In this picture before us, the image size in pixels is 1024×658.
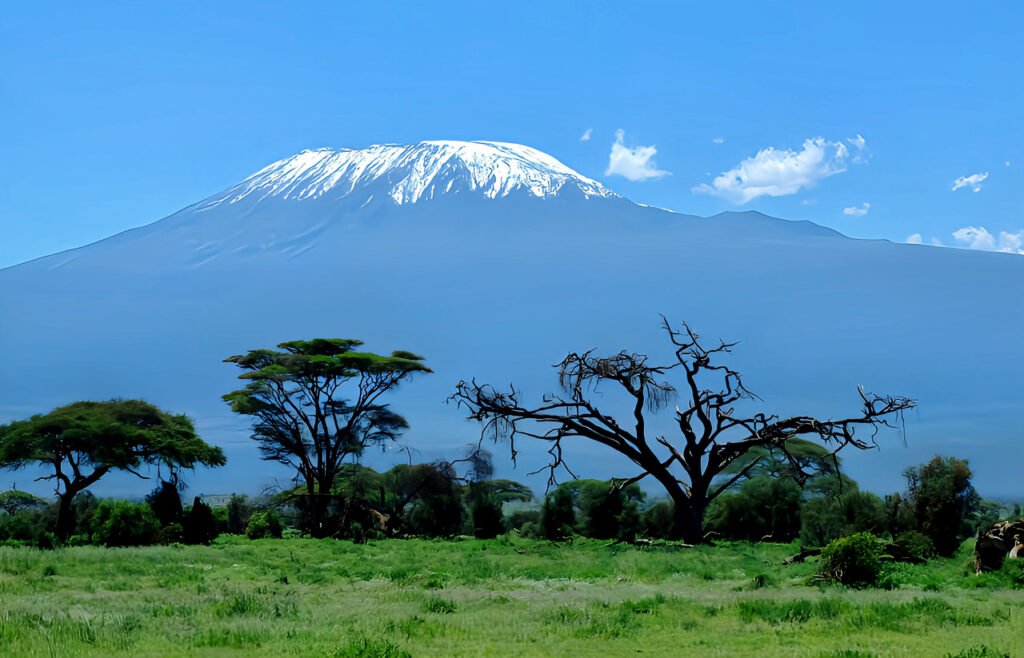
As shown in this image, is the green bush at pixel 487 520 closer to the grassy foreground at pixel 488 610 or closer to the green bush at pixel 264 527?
the green bush at pixel 264 527

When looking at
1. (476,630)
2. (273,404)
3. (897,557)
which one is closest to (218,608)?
(476,630)

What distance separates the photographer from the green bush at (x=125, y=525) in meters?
32.6

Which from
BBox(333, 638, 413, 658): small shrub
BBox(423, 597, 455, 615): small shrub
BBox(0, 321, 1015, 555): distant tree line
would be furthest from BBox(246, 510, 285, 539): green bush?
BBox(333, 638, 413, 658): small shrub

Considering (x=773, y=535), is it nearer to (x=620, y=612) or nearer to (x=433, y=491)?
(x=433, y=491)

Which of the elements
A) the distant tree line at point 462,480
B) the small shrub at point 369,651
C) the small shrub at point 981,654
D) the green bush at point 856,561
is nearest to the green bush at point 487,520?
the distant tree line at point 462,480

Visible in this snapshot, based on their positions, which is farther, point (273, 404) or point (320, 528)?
point (273, 404)

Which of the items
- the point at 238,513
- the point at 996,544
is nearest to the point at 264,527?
the point at 238,513

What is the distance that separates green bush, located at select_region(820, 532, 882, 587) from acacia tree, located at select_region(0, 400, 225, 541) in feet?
87.8

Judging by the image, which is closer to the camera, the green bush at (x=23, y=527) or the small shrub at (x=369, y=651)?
the small shrub at (x=369, y=651)

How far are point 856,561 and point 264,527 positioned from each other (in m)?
25.9

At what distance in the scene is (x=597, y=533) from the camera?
3872 centimetres

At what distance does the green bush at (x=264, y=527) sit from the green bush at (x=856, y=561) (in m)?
25.3

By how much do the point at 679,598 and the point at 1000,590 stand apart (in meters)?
→ 6.06

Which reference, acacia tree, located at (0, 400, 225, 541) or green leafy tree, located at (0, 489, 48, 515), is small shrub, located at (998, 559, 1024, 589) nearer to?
acacia tree, located at (0, 400, 225, 541)
